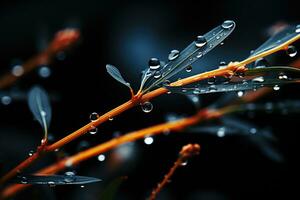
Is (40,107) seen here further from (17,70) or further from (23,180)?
(17,70)

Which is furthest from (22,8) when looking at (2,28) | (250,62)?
(250,62)

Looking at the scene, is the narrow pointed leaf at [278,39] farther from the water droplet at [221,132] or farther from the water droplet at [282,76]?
the water droplet at [221,132]

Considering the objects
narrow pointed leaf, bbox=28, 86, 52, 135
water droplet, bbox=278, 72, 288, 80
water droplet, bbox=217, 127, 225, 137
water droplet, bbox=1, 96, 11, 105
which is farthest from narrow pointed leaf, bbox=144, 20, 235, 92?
water droplet, bbox=1, 96, 11, 105

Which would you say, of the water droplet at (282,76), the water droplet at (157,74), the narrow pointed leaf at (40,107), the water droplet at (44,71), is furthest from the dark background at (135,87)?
the water droplet at (282,76)

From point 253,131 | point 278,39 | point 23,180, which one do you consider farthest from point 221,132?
point 23,180

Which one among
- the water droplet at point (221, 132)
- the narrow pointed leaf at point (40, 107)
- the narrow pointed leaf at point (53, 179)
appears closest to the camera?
the narrow pointed leaf at point (53, 179)

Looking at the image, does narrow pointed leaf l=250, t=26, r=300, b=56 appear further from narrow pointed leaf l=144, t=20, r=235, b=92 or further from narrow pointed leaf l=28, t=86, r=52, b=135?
narrow pointed leaf l=28, t=86, r=52, b=135

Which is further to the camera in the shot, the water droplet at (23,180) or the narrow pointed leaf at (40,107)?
the narrow pointed leaf at (40,107)

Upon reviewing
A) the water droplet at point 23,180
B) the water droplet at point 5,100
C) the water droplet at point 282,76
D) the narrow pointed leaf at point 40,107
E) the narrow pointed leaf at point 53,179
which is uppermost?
the water droplet at point 5,100
